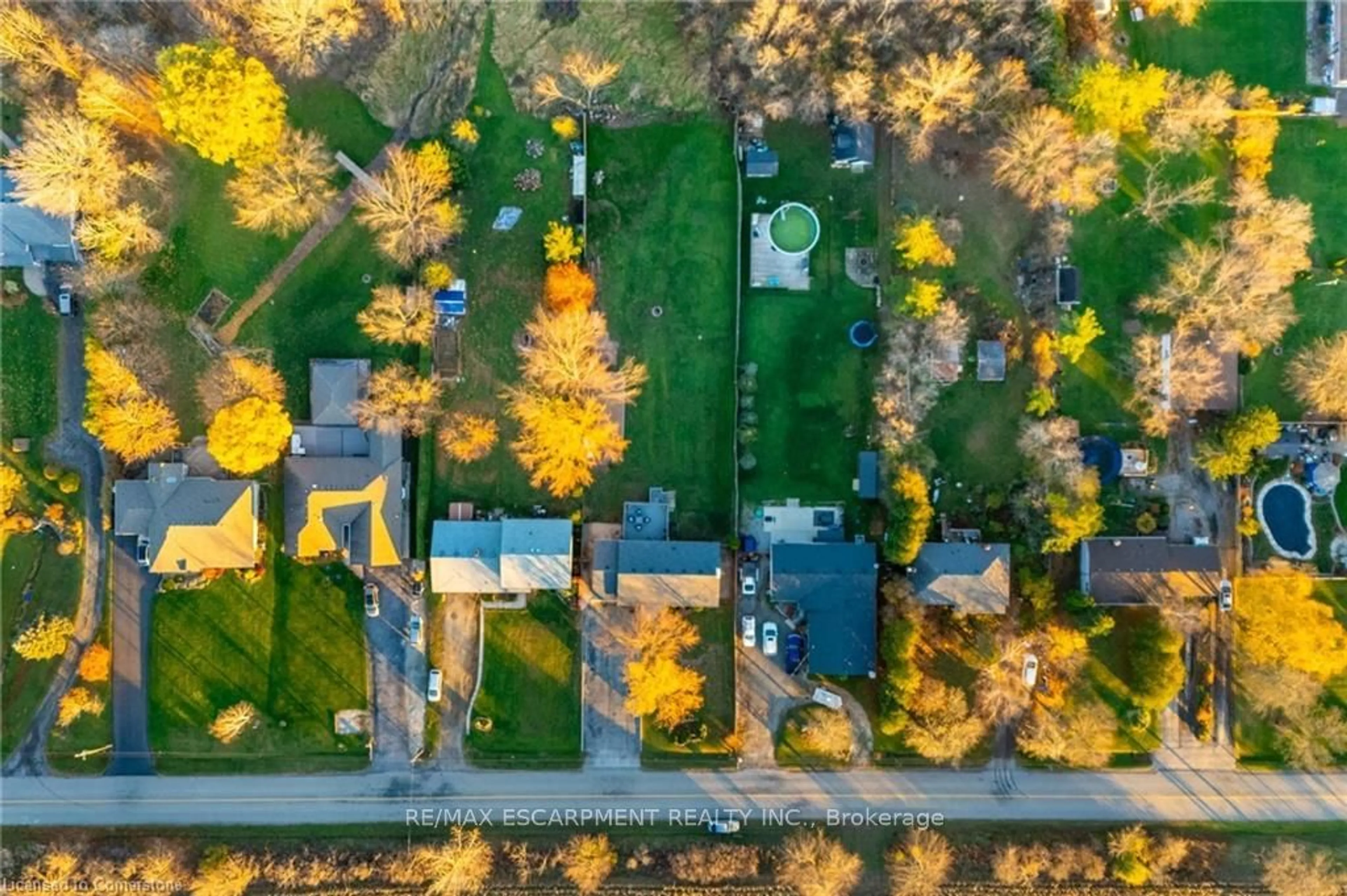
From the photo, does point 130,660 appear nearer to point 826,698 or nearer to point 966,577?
point 826,698

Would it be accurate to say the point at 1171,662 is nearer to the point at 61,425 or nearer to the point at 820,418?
the point at 820,418

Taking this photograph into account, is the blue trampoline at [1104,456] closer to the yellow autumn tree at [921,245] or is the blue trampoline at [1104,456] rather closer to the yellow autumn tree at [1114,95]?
the yellow autumn tree at [921,245]

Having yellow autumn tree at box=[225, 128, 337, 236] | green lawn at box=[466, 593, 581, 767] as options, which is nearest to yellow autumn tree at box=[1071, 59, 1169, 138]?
green lawn at box=[466, 593, 581, 767]

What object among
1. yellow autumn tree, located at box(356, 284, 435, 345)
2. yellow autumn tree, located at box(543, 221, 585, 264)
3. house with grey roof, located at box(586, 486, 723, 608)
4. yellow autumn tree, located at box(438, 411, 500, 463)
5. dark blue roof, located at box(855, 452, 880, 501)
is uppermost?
yellow autumn tree, located at box(543, 221, 585, 264)

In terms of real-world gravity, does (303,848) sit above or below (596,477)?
below

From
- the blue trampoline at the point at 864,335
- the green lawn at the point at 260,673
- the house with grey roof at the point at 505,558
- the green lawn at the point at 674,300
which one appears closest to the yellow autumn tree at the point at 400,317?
the green lawn at the point at 674,300

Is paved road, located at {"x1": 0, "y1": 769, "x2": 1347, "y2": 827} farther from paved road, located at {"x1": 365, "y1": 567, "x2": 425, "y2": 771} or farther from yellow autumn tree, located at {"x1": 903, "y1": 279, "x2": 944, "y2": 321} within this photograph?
yellow autumn tree, located at {"x1": 903, "y1": 279, "x2": 944, "y2": 321}

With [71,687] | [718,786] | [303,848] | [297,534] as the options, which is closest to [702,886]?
[718,786]
